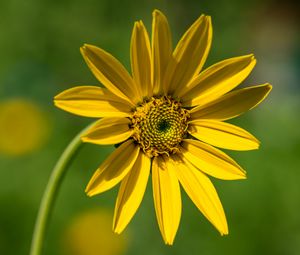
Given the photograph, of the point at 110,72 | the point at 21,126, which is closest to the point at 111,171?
the point at 110,72

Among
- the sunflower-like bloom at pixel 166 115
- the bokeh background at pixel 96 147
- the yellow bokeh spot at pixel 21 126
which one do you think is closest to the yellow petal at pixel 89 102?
the sunflower-like bloom at pixel 166 115

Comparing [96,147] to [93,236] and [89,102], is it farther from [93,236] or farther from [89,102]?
[89,102]

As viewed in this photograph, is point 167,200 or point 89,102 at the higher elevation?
point 89,102

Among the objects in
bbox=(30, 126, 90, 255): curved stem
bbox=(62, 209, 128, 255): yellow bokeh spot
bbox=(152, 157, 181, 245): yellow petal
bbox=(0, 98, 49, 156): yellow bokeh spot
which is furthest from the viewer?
bbox=(0, 98, 49, 156): yellow bokeh spot

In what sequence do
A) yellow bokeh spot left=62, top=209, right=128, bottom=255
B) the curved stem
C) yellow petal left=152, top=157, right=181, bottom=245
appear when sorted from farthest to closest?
yellow bokeh spot left=62, top=209, right=128, bottom=255 < yellow petal left=152, top=157, right=181, bottom=245 < the curved stem

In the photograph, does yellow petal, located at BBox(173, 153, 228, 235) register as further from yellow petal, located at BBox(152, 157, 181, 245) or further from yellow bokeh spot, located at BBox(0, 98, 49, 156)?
yellow bokeh spot, located at BBox(0, 98, 49, 156)

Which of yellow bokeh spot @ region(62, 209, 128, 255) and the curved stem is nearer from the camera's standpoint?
the curved stem

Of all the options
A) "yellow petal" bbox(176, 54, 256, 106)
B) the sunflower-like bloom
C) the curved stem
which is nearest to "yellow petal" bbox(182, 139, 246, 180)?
the sunflower-like bloom

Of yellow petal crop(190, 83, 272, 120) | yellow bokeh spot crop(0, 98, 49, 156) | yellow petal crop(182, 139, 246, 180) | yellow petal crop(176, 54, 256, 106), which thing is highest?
yellow bokeh spot crop(0, 98, 49, 156)
